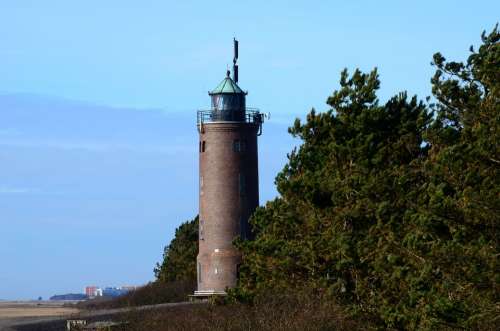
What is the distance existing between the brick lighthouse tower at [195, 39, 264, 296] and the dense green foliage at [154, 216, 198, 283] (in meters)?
8.47

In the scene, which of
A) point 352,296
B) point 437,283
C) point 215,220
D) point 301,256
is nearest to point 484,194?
point 437,283

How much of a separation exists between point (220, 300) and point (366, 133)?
9237 millimetres

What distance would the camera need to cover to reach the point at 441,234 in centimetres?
2522

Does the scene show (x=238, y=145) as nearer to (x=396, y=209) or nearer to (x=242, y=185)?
(x=242, y=185)

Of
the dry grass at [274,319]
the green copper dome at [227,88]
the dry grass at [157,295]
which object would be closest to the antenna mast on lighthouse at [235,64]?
the green copper dome at [227,88]

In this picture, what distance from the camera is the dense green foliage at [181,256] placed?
77.8 meters

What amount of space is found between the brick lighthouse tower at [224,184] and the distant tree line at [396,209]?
15277 millimetres

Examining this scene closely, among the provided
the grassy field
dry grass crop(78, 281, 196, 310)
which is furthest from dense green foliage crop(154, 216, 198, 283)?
the grassy field

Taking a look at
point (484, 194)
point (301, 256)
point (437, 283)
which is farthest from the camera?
point (301, 256)

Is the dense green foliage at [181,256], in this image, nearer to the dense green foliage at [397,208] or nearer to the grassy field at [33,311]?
the grassy field at [33,311]

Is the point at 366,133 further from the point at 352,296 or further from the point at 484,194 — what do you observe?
the point at 484,194

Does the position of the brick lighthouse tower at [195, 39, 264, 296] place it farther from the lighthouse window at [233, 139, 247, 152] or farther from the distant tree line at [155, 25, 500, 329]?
the distant tree line at [155, 25, 500, 329]

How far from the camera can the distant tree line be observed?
24000mm

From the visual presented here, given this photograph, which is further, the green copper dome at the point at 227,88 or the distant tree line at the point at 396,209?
the green copper dome at the point at 227,88
